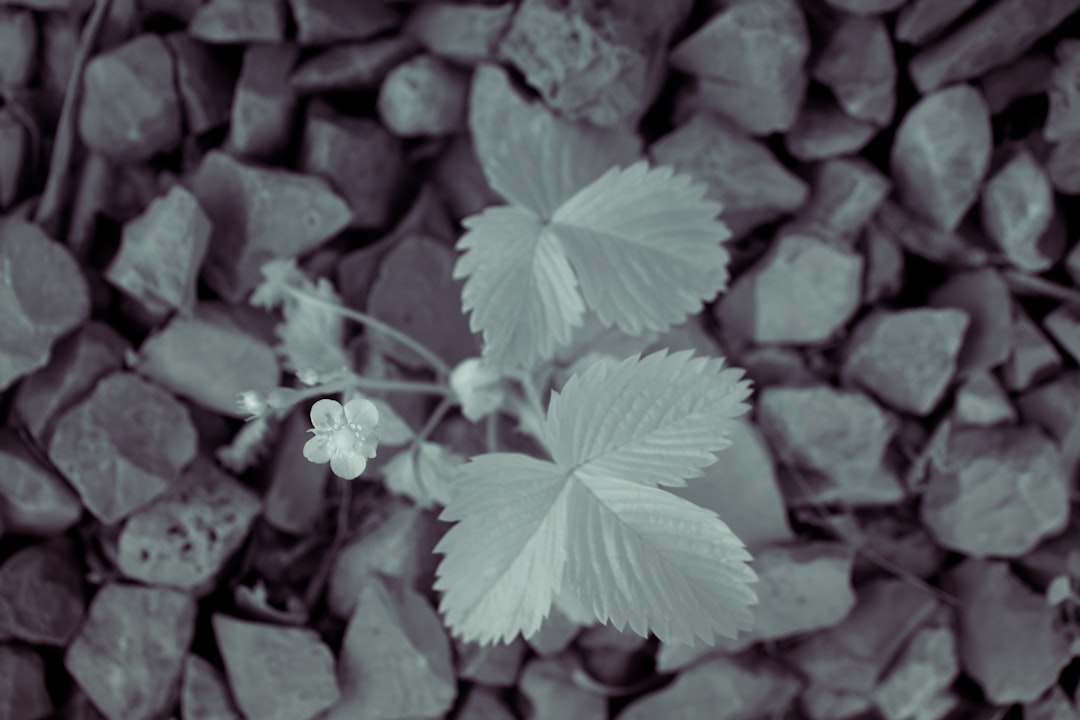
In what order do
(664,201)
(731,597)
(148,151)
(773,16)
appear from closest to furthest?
(731,597), (664,201), (773,16), (148,151)

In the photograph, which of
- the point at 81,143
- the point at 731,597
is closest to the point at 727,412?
the point at 731,597

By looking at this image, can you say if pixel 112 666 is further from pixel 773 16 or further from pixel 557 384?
pixel 773 16

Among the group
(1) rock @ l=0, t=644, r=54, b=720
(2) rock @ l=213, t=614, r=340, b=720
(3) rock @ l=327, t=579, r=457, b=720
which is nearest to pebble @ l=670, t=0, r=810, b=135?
(3) rock @ l=327, t=579, r=457, b=720

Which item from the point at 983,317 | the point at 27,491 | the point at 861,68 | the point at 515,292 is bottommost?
the point at 27,491

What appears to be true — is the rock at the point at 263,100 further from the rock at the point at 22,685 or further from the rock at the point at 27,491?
the rock at the point at 22,685

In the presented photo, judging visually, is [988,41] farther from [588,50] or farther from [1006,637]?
[1006,637]

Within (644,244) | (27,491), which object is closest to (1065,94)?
(644,244)

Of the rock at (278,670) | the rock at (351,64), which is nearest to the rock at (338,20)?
the rock at (351,64)
